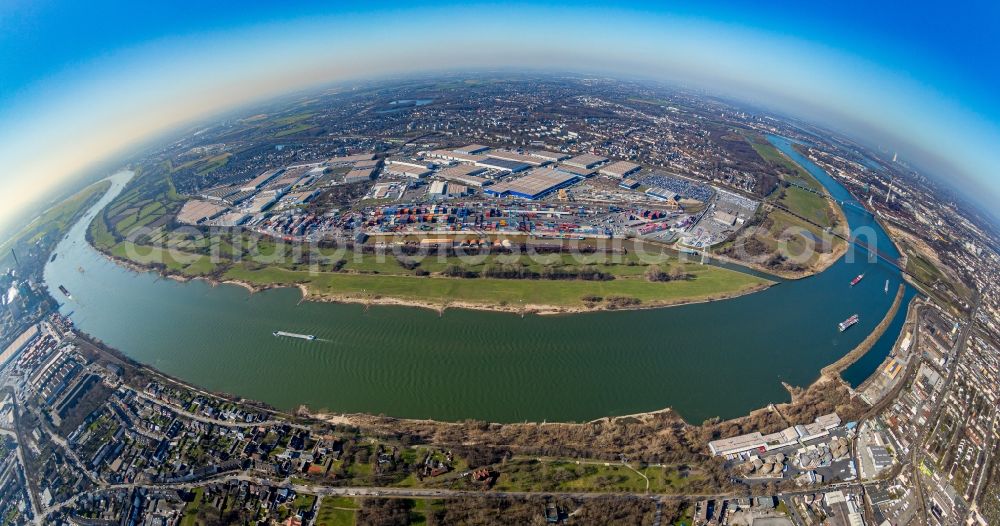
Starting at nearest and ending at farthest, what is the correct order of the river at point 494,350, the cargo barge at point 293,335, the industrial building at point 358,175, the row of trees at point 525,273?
the river at point 494,350 < the cargo barge at point 293,335 < the row of trees at point 525,273 < the industrial building at point 358,175

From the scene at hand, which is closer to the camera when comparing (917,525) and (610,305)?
(917,525)

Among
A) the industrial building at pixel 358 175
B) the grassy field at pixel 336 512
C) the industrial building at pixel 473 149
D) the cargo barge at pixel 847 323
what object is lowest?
the grassy field at pixel 336 512

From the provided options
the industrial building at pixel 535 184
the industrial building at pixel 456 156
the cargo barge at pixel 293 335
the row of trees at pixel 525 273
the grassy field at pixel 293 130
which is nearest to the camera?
the cargo barge at pixel 293 335

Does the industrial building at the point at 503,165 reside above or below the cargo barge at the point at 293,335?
above

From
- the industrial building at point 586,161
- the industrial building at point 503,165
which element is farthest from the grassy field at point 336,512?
the industrial building at point 586,161

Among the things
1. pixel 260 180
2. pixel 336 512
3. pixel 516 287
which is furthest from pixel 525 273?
pixel 260 180

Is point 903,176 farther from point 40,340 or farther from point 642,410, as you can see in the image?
point 40,340

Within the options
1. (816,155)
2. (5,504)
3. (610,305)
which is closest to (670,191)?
(610,305)

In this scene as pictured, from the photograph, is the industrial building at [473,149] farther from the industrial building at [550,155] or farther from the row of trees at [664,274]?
the row of trees at [664,274]

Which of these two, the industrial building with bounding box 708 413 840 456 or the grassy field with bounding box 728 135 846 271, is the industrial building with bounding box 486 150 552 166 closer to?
the grassy field with bounding box 728 135 846 271
